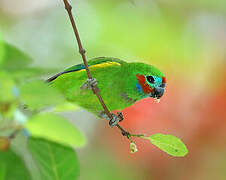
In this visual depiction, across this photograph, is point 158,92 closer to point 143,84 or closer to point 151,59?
point 143,84

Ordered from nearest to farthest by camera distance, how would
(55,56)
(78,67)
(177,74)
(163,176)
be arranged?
(78,67) < (163,176) < (177,74) < (55,56)

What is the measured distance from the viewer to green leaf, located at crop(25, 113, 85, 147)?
1.03 m

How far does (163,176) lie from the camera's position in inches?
199

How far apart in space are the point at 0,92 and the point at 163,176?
4.41 m

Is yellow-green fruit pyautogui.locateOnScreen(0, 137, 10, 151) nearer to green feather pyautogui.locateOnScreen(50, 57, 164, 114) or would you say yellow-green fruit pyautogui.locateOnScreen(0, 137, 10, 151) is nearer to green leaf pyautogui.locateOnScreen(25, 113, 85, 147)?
green leaf pyautogui.locateOnScreen(25, 113, 85, 147)

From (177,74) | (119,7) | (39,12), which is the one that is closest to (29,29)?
(39,12)

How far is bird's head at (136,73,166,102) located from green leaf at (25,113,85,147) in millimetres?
1814

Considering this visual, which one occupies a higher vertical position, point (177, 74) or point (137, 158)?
point (177, 74)

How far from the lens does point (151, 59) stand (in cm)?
621

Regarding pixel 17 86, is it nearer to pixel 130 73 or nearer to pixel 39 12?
pixel 130 73

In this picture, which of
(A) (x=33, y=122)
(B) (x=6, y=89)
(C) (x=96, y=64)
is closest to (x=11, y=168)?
(A) (x=33, y=122)

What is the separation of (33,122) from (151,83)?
1.87 metres

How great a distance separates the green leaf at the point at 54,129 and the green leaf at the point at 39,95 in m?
0.08

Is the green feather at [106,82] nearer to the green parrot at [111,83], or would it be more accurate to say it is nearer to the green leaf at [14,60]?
the green parrot at [111,83]
